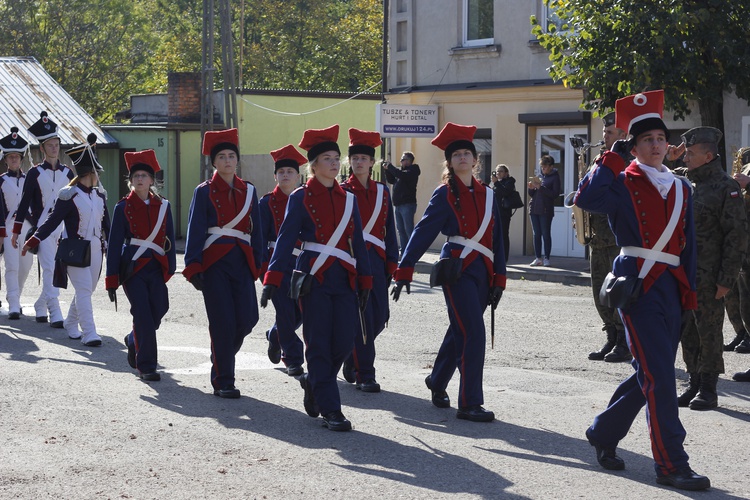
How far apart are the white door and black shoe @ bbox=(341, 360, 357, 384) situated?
1402 cm

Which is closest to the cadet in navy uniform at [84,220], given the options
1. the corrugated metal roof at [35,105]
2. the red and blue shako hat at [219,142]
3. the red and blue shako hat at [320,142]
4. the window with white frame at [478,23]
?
the red and blue shako hat at [219,142]

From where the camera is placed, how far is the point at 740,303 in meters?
10.5

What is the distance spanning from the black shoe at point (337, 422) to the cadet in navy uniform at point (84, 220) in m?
4.46

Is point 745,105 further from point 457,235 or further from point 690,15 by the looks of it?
point 457,235

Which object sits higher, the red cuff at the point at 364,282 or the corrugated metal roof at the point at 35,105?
the corrugated metal roof at the point at 35,105

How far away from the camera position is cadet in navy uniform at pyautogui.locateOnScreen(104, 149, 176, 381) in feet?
32.1

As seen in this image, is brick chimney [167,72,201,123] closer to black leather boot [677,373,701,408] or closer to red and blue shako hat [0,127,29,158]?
red and blue shako hat [0,127,29,158]

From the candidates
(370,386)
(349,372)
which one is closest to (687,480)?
(370,386)

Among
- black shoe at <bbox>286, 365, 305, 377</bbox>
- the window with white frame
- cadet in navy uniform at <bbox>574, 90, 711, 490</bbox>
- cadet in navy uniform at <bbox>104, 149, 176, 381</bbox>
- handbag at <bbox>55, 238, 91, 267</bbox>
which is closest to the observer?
cadet in navy uniform at <bbox>574, 90, 711, 490</bbox>

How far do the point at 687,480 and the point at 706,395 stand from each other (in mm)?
2463

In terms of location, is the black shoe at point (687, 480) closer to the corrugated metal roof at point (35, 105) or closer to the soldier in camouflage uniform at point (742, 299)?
the soldier in camouflage uniform at point (742, 299)

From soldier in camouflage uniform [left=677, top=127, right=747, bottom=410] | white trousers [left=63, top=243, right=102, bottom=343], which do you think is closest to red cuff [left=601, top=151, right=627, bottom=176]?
soldier in camouflage uniform [left=677, top=127, right=747, bottom=410]

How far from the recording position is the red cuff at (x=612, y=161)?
6477 millimetres

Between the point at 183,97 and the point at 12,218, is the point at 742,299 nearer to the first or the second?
the point at 12,218
